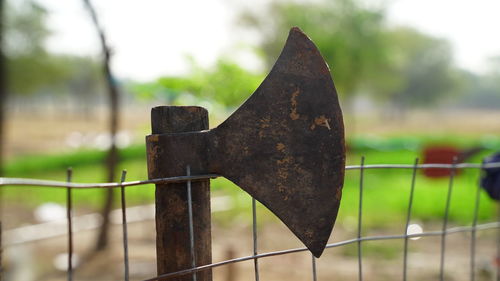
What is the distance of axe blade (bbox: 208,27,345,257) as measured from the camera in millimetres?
1384

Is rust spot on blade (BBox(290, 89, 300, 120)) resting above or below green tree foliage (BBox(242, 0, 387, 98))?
below

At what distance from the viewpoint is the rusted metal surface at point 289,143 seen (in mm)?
1383

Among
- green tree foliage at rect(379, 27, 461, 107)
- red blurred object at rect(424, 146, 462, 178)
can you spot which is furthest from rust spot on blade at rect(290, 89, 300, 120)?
green tree foliage at rect(379, 27, 461, 107)

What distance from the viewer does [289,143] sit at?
1.39 m

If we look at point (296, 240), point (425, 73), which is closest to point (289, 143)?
point (296, 240)

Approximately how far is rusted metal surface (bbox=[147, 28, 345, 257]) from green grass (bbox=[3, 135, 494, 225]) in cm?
597

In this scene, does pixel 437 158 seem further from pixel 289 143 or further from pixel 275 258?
pixel 289 143

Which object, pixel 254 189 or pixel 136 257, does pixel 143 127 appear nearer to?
pixel 136 257

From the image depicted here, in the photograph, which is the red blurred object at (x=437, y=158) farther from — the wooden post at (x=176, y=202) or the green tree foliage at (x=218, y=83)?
the wooden post at (x=176, y=202)

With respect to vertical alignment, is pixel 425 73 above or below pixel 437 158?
above

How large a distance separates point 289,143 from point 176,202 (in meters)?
0.34

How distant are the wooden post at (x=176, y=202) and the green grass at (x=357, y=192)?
6.05 metres

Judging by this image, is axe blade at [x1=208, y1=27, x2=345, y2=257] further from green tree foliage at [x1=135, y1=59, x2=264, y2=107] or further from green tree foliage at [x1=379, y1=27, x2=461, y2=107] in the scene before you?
green tree foliage at [x1=379, y1=27, x2=461, y2=107]

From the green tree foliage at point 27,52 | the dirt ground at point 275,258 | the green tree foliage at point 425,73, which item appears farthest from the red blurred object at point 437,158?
the green tree foliage at point 425,73
